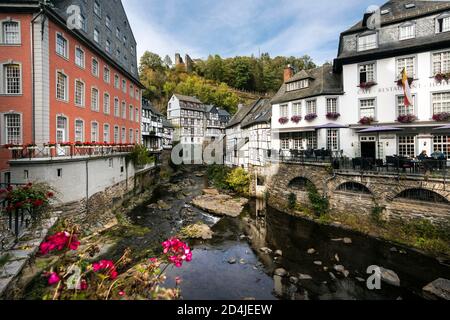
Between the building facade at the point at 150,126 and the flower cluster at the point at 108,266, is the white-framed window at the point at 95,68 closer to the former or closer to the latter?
the building facade at the point at 150,126

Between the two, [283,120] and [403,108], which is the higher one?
[283,120]

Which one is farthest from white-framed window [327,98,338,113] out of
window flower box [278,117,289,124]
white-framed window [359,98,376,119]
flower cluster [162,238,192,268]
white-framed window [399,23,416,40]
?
flower cluster [162,238,192,268]

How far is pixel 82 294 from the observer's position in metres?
3.64

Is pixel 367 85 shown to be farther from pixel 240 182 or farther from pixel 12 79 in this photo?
pixel 12 79

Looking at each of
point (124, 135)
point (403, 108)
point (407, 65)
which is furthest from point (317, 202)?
point (124, 135)

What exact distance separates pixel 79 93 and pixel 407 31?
80.1ft

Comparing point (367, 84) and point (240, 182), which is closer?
point (367, 84)

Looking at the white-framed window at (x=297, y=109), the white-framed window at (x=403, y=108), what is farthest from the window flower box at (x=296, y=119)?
the white-framed window at (x=403, y=108)

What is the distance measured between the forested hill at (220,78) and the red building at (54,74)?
46.9m

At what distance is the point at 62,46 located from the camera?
591 inches

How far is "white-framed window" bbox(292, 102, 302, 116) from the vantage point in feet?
69.1
